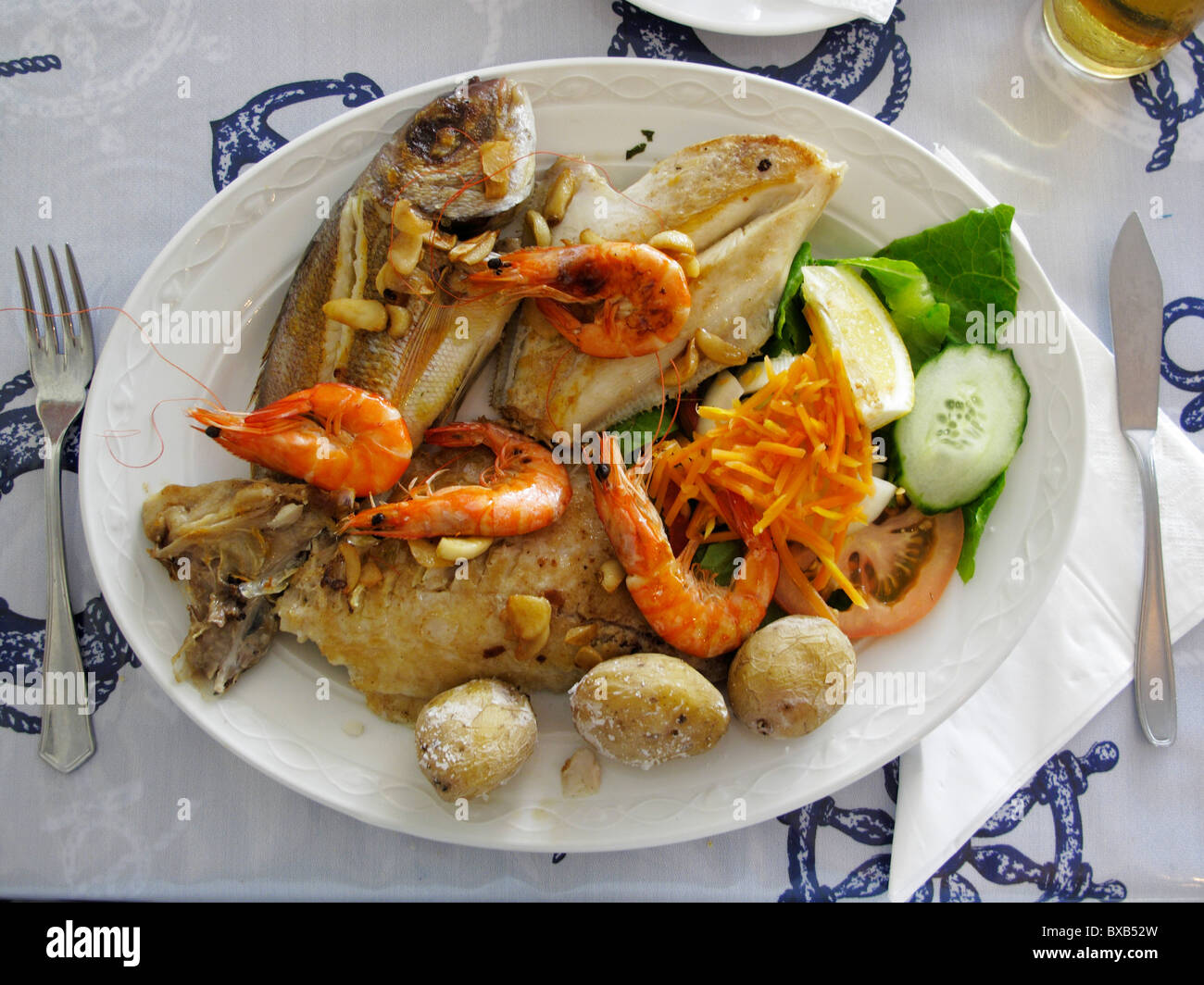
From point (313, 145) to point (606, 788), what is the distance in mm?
1975

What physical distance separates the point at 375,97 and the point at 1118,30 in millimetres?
2280

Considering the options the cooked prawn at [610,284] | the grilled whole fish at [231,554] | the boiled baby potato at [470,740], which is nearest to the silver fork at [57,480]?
the grilled whole fish at [231,554]

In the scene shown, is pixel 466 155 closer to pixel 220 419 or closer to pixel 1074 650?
pixel 220 419

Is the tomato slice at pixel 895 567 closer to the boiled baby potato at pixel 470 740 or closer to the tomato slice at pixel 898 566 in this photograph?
the tomato slice at pixel 898 566

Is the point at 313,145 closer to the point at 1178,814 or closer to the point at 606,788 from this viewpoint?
the point at 606,788

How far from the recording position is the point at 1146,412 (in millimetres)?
2740

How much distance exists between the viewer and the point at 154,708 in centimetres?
264

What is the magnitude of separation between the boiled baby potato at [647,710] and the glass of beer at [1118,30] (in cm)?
233

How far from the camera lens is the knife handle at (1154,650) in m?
2.65

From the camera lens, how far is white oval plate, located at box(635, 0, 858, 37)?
8.86 ft

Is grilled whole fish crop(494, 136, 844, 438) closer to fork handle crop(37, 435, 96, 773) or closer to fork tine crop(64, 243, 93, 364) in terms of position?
fork tine crop(64, 243, 93, 364)

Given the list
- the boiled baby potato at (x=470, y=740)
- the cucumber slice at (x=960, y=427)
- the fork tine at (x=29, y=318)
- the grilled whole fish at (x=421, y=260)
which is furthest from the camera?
the fork tine at (x=29, y=318)

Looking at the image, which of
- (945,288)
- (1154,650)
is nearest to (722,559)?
(945,288)

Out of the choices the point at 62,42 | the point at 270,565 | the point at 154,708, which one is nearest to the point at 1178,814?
the point at 270,565
